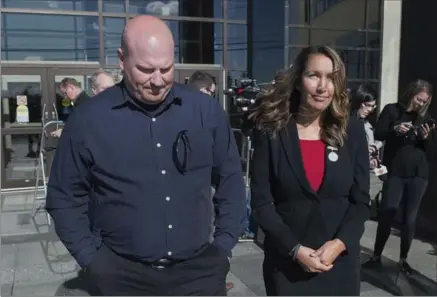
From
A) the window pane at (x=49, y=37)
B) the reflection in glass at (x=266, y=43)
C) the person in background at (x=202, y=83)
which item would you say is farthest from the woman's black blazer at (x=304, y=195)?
the window pane at (x=49, y=37)

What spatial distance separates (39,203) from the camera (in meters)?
7.77

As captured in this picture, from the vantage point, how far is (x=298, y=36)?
34.7ft

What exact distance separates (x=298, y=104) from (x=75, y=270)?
125 inches

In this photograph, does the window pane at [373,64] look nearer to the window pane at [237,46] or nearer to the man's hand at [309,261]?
the window pane at [237,46]

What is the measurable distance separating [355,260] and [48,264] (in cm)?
356

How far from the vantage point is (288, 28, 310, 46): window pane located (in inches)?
411

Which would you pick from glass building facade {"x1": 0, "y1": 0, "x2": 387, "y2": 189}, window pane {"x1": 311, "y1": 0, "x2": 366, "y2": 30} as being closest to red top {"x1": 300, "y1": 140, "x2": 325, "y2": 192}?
glass building facade {"x1": 0, "y1": 0, "x2": 387, "y2": 189}

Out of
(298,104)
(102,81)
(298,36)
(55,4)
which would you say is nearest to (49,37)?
(55,4)

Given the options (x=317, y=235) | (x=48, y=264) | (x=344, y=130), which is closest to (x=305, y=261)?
(x=317, y=235)

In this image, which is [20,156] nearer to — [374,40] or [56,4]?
[56,4]

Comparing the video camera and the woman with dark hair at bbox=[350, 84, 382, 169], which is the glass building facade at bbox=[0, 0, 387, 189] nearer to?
the video camera

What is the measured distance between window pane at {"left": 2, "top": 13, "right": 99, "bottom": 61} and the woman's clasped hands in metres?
8.10

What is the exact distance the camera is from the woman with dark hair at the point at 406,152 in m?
4.22

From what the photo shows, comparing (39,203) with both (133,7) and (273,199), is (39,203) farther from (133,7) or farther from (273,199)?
(273,199)
